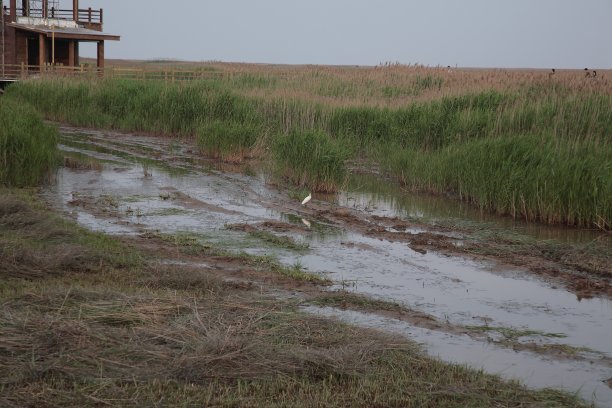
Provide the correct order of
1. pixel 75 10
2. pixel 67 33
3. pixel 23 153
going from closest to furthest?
pixel 23 153 < pixel 67 33 < pixel 75 10

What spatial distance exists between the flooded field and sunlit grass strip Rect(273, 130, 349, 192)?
19.5 inches

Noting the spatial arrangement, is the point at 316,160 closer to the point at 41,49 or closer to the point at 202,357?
the point at 202,357

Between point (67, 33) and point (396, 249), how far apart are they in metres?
33.1

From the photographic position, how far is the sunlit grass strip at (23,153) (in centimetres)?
1421

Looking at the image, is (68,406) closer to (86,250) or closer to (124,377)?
(124,377)

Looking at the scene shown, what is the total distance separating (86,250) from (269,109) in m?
14.9

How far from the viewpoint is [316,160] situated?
15852mm

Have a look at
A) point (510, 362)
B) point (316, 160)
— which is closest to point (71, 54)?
point (316, 160)

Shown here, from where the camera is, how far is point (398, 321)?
7.52 meters

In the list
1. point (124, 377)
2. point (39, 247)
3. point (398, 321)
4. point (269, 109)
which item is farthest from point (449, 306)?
point (269, 109)

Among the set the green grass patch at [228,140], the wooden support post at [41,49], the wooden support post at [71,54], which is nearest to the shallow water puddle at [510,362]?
the green grass patch at [228,140]

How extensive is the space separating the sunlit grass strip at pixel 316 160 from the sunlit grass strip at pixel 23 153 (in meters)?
4.80

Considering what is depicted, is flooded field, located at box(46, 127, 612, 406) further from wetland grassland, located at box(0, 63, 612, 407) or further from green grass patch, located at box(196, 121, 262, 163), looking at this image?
green grass patch, located at box(196, 121, 262, 163)

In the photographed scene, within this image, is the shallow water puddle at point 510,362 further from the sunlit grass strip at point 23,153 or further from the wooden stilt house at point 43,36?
the wooden stilt house at point 43,36
